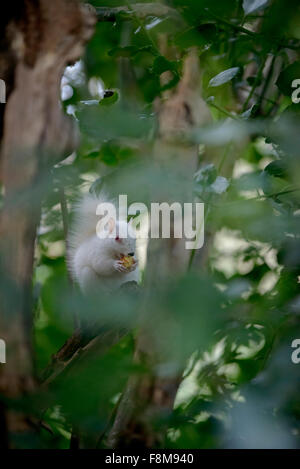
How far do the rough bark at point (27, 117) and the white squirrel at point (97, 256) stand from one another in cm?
63

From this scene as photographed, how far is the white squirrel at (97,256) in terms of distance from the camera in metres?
1.22

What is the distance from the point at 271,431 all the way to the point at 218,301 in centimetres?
19

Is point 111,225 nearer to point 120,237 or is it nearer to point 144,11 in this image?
point 120,237

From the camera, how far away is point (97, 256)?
1234 mm

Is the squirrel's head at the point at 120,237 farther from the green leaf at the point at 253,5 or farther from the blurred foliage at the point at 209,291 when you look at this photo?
the green leaf at the point at 253,5

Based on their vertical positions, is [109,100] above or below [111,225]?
above

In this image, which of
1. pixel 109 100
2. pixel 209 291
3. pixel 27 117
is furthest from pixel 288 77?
pixel 209 291

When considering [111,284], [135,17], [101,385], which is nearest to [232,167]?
[111,284]

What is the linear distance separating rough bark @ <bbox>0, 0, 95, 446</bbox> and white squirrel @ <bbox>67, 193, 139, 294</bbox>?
0.63m

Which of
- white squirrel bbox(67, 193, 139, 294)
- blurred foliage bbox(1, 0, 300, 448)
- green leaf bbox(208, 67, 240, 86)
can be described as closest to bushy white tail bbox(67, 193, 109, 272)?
white squirrel bbox(67, 193, 139, 294)

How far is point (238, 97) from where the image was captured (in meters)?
1.47

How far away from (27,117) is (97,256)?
710mm

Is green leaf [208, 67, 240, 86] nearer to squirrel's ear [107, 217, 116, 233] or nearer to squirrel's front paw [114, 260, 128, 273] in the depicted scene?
squirrel's ear [107, 217, 116, 233]

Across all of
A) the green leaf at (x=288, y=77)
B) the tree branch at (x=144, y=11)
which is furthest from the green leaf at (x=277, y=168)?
the tree branch at (x=144, y=11)
